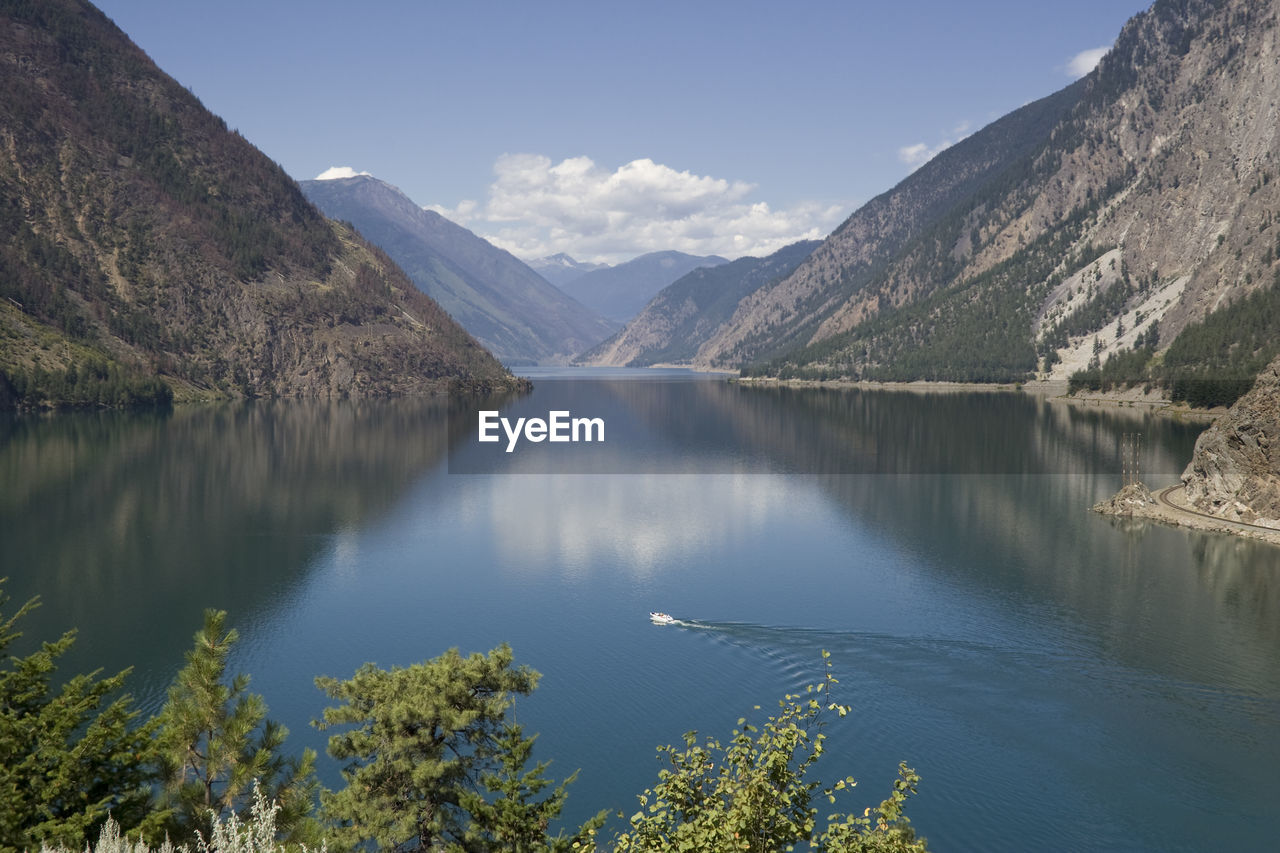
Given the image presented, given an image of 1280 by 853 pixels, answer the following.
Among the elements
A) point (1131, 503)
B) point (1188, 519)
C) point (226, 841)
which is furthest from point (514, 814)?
point (1131, 503)

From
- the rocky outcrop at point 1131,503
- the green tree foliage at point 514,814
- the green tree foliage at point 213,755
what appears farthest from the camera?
the rocky outcrop at point 1131,503

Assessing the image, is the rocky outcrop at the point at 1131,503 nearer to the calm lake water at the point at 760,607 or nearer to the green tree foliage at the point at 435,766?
the calm lake water at the point at 760,607

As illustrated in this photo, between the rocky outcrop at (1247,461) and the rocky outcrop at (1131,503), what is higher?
the rocky outcrop at (1247,461)

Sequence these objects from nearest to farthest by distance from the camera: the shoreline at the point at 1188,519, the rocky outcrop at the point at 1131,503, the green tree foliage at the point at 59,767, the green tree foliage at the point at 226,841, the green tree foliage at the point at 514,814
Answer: the green tree foliage at the point at 226,841 → the green tree foliage at the point at 59,767 → the green tree foliage at the point at 514,814 → the shoreline at the point at 1188,519 → the rocky outcrop at the point at 1131,503

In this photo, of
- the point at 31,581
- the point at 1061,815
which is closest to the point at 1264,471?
the point at 1061,815

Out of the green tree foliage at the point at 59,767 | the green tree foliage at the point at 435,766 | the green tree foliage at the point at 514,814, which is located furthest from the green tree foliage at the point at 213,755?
the green tree foliage at the point at 514,814

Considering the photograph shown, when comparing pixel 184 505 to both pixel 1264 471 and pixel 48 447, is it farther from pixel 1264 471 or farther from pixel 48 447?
pixel 1264 471

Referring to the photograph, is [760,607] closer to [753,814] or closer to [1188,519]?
[753,814]
